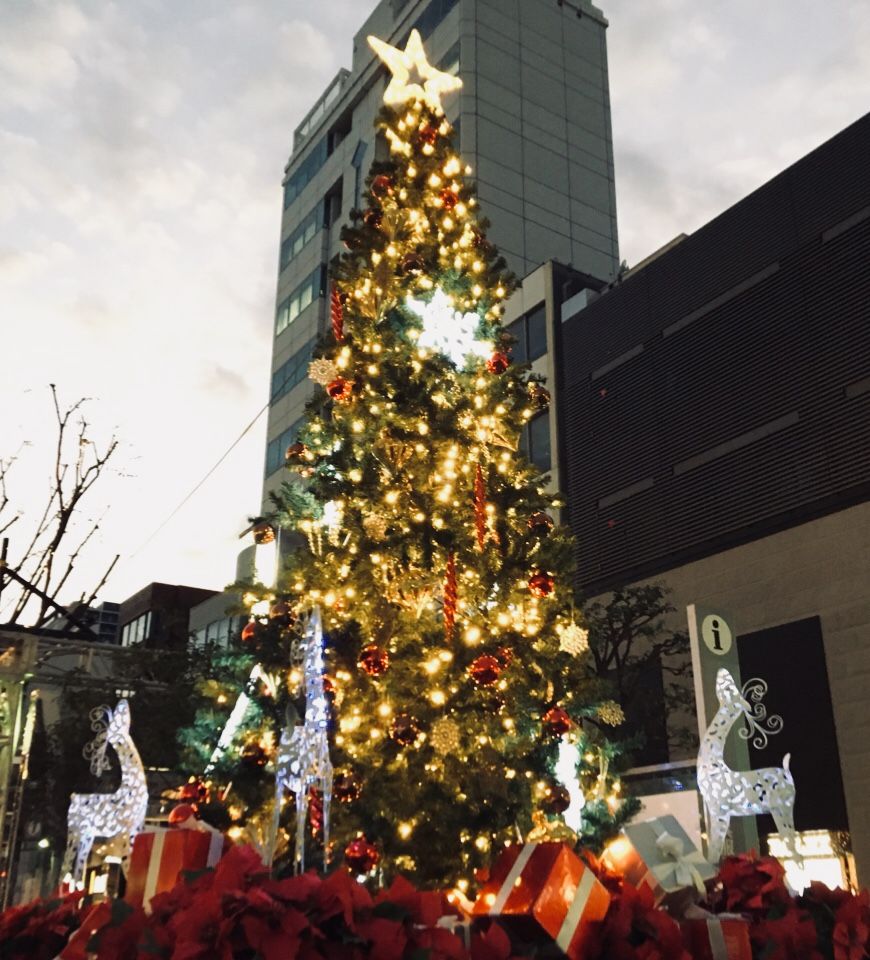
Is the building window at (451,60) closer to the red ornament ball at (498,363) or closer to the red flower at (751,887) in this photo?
the red ornament ball at (498,363)

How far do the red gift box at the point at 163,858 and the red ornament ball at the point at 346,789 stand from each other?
341 cm

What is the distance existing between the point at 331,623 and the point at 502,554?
1.38 m

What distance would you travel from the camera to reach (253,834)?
225 inches

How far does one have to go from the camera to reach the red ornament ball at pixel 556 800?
5.93 metres

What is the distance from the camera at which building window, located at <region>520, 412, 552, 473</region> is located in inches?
949

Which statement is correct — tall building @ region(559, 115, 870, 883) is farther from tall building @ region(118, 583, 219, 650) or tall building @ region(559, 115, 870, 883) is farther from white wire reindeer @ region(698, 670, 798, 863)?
tall building @ region(118, 583, 219, 650)

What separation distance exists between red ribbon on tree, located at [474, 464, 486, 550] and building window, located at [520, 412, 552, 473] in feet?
56.0

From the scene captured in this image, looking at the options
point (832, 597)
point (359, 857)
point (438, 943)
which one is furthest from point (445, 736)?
point (832, 597)

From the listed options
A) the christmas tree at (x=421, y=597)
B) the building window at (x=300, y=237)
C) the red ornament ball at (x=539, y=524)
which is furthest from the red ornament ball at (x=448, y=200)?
the building window at (x=300, y=237)

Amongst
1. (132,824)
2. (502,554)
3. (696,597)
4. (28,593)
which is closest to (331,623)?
(502,554)

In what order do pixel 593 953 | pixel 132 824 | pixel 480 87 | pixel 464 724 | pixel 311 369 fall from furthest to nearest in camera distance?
pixel 480 87
pixel 311 369
pixel 464 724
pixel 132 824
pixel 593 953

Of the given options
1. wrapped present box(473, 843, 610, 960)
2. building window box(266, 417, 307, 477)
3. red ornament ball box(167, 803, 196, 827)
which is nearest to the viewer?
wrapped present box(473, 843, 610, 960)

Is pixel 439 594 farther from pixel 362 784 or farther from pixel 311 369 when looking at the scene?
pixel 311 369

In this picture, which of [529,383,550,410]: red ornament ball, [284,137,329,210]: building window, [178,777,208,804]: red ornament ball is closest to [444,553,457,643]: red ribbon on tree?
[529,383,550,410]: red ornament ball
